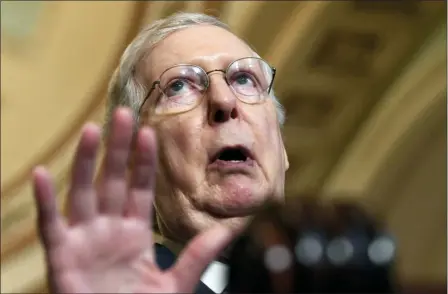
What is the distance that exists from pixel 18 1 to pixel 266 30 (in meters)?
0.69

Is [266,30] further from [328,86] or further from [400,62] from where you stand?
[400,62]

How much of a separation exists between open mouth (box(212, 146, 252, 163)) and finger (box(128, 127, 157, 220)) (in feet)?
0.66

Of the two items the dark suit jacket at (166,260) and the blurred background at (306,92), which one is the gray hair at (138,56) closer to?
the dark suit jacket at (166,260)

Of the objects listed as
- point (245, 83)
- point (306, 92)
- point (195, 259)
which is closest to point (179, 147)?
point (245, 83)

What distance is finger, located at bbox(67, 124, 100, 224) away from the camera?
1.77ft

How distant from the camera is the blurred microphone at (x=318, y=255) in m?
1.61

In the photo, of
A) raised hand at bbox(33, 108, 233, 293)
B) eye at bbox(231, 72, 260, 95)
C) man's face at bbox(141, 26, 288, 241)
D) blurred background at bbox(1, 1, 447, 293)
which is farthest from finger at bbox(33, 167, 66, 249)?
blurred background at bbox(1, 1, 447, 293)

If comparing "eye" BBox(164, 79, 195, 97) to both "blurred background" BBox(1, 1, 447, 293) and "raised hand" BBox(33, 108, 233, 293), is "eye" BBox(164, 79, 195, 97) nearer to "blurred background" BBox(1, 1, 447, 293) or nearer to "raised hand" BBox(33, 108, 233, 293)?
"raised hand" BBox(33, 108, 233, 293)

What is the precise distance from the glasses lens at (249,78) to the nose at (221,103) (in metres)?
Result: 0.03

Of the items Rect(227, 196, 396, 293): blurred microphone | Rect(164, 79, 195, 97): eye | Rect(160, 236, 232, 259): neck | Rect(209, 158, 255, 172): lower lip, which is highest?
Rect(164, 79, 195, 97): eye

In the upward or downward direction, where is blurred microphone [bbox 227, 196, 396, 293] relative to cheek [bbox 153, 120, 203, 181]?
downward

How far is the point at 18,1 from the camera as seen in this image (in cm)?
174

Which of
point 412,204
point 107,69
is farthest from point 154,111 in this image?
point 412,204

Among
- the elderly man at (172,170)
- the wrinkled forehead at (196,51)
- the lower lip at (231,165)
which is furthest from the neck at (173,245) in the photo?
the wrinkled forehead at (196,51)
